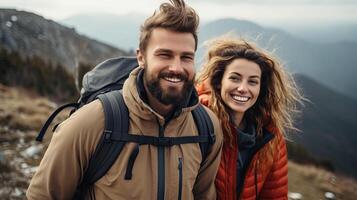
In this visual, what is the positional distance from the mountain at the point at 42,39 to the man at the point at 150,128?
47.8 m

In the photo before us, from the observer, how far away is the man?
217 centimetres

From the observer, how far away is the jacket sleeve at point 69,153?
2127 millimetres

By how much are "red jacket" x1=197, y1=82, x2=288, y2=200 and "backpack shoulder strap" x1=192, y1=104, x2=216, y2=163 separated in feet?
2.03

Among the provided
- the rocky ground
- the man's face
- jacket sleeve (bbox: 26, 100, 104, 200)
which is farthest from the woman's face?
the rocky ground

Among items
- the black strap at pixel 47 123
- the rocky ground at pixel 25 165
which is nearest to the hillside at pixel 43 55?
the rocky ground at pixel 25 165

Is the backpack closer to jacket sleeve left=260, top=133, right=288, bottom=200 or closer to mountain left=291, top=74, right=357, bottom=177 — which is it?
jacket sleeve left=260, top=133, right=288, bottom=200

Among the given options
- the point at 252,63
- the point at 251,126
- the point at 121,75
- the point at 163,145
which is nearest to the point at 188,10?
the point at 121,75

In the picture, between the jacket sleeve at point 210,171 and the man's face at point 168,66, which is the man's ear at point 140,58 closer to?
the man's face at point 168,66

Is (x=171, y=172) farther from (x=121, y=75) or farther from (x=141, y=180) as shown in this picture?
(x=121, y=75)

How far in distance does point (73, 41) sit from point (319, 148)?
271 feet

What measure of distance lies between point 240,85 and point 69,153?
165 centimetres

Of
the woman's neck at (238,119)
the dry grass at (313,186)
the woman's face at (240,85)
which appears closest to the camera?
the woman's face at (240,85)

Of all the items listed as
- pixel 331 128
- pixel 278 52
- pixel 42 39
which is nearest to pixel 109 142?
pixel 278 52

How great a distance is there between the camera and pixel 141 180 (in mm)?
2213
